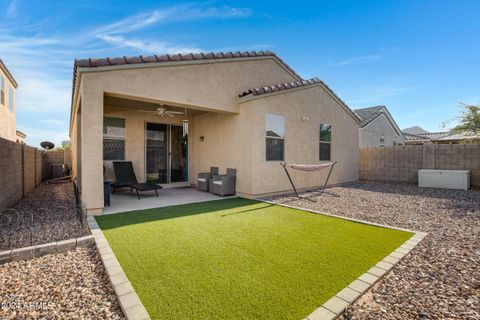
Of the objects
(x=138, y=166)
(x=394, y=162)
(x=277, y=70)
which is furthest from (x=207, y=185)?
(x=394, y=162)

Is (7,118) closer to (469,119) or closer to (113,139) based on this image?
(113,139)

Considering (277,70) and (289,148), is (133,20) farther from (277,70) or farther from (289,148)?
(289,148)

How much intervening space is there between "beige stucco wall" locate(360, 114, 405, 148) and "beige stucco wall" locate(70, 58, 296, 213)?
45.7 feet

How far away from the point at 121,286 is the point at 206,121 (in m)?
8.41

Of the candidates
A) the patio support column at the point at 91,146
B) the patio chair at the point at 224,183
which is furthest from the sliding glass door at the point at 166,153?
the patio support column at the point at 91,146

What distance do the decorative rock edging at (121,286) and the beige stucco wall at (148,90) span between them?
257 centimetres

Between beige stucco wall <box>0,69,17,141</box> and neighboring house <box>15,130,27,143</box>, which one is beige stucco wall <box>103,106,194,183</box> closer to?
beige stucco wall <box>0,69,17,141</box>

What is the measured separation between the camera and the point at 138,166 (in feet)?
33.0

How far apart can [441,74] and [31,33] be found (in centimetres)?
1925

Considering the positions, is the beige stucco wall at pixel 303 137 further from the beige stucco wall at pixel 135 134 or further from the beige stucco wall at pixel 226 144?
the beige stucco wall at pixel 135 134

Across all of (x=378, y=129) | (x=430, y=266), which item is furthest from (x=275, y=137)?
(x=378, y=129)

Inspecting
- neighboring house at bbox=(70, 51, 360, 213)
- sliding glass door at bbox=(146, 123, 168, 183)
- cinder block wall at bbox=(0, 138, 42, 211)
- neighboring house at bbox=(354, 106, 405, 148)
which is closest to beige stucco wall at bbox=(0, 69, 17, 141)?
cinder block wall at bbox=(0, 138, 42, 211)

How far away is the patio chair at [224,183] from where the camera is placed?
858 cm

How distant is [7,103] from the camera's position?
18.2 m
